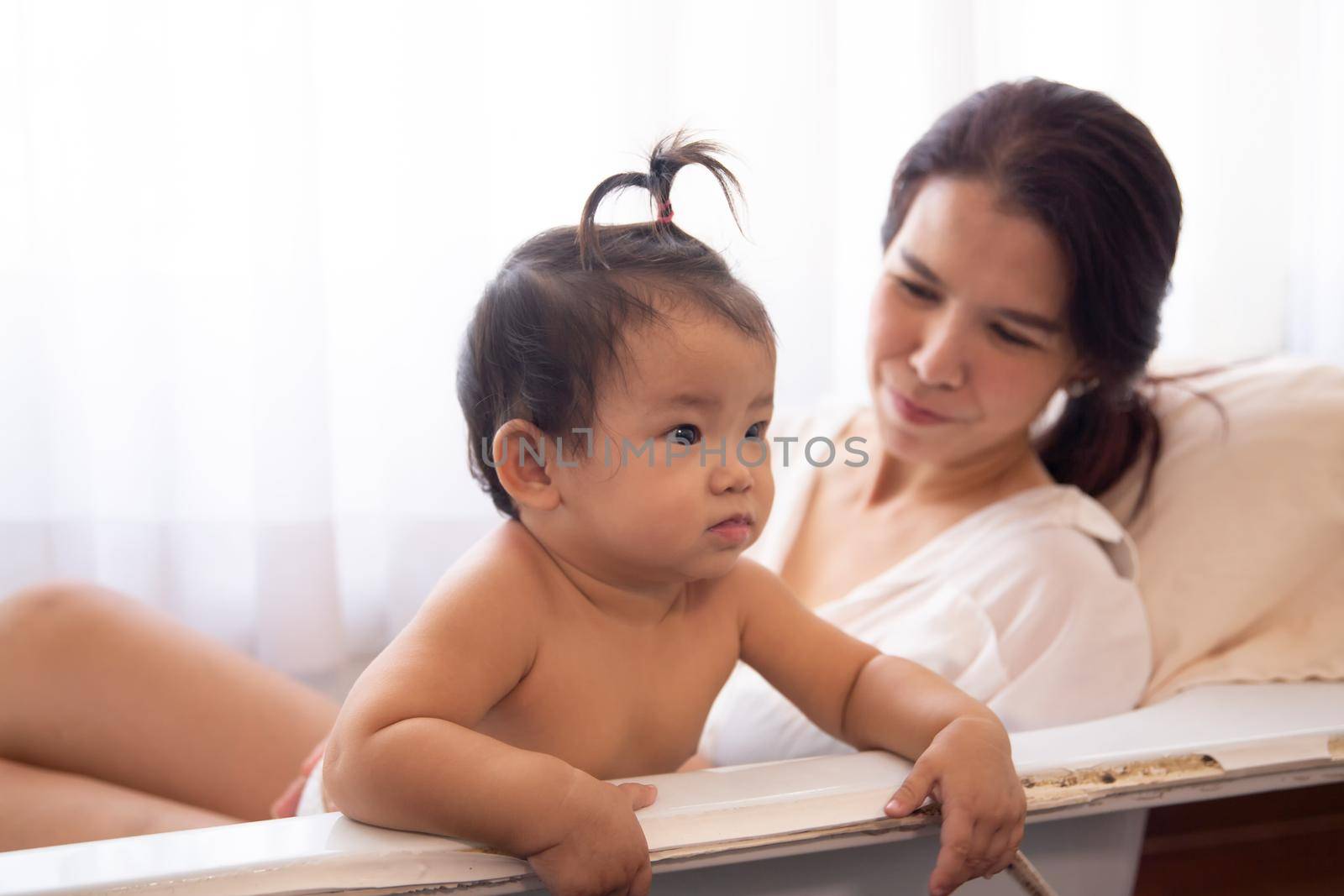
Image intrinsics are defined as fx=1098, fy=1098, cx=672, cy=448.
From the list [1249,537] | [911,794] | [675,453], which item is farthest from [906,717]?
[1249,537]

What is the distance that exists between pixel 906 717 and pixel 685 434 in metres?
0.31

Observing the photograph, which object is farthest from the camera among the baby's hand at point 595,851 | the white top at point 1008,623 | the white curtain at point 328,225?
the white curtain at point 328,225

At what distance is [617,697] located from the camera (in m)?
0.94

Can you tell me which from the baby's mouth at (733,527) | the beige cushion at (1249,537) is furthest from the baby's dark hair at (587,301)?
the beige cushion at (1249,537)

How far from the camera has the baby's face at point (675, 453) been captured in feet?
2.81

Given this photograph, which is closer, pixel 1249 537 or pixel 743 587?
pixel 743 587

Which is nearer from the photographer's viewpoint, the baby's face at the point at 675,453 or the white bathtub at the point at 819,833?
the white bathtub at the point at 819,833

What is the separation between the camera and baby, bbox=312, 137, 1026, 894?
76 centimetres

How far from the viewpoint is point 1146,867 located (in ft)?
3.36

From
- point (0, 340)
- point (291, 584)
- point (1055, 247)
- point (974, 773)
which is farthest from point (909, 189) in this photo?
point (0, 340)

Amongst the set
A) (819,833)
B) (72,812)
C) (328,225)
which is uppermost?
(328,225)

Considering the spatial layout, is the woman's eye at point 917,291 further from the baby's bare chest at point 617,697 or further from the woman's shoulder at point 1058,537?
the baby's bare chest at point 617,697

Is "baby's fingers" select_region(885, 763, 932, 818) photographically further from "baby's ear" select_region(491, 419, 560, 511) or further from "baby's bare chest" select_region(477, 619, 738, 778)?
"baby's ear" select_region(491, 419, 560, 511)

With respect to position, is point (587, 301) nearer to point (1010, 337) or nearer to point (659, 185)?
point (659, 185)
